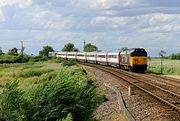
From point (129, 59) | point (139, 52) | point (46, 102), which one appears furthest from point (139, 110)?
point (139, 52)

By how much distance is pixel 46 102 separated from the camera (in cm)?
1171

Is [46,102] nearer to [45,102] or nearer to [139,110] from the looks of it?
[45,102]

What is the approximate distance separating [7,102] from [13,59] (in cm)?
11083

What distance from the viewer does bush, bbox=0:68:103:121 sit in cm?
1095

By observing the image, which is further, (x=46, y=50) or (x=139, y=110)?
(x=46, y=50)

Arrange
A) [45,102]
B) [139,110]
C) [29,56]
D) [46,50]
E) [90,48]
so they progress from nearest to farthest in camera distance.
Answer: [45,102] → [139,110] → [29,56] → [90,48] → [46,50]

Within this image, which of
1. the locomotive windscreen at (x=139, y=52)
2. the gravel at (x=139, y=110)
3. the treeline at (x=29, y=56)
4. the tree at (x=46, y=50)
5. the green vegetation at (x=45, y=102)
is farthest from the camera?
the tree at (x=46, y=50)

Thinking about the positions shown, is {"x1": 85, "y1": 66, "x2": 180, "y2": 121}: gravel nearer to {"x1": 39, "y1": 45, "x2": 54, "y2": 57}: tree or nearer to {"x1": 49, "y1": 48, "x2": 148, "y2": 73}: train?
{"x1": 49, "y1": 48, "x2": 148, "y2": 73}: train

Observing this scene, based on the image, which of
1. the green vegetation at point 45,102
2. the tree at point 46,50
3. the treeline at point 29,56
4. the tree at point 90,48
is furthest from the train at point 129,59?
the tree at point 46,50

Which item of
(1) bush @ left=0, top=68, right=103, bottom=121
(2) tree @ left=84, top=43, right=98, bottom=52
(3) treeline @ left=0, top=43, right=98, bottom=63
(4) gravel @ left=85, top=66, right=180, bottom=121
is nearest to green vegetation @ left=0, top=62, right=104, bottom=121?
(1) bush @ left=0, top=68, right=103, bottom=121

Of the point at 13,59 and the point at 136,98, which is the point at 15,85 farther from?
the point at 13,59

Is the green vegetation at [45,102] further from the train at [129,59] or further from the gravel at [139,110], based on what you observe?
the train at [129,59]

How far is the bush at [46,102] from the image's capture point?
10953 millimetres

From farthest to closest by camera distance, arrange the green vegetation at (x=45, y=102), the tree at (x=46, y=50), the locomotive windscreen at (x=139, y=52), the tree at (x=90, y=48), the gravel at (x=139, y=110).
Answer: the tree at (x=46, y=50) < the tree at (x=90, y=48) < the locomotive windscreen at (x=139, y=52) < the gravel at (x=139, y=110) < the green vegetation at (x=45, y=102)
